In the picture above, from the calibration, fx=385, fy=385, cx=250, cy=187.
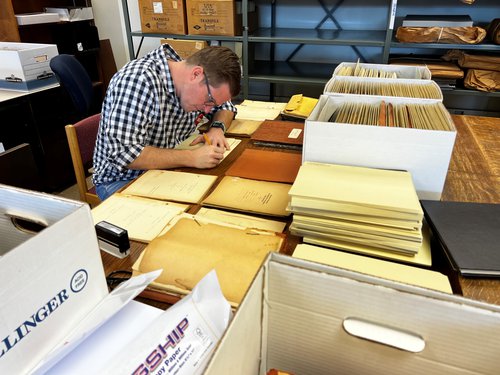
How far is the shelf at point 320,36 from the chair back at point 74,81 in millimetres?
1201

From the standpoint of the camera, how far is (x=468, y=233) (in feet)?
2.64

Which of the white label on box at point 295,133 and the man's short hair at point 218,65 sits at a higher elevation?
the man's short hair at point 218,65

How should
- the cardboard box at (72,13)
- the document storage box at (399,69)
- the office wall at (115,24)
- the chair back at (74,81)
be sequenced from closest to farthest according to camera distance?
the document storage box at (399,69) → the chair back at (74,81) → the cardboard box at (72,13) → the office wall at (115,24)

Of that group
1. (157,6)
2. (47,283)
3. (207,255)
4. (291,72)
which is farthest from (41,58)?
(47,283)

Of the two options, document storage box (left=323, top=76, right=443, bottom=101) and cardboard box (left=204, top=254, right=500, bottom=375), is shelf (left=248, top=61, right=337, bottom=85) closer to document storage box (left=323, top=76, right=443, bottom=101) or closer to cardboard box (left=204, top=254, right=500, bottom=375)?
document storage box (left=323, top=76, right=443, bottom=101)

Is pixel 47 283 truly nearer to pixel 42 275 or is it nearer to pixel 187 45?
pixel 42 275

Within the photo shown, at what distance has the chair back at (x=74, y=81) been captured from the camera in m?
2.41

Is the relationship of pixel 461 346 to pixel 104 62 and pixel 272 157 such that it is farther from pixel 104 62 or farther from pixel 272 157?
pixel 104 62

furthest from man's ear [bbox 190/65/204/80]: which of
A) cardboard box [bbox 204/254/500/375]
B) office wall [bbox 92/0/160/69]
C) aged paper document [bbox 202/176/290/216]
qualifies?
office wall [bbox 92/0/160/69]

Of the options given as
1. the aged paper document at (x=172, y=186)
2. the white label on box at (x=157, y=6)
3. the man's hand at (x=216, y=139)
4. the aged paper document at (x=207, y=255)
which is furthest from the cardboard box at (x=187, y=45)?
the aged paper document at (x=207, y=255)

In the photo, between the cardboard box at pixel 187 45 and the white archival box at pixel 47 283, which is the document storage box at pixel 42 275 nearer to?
the white archival box at pixel 47 283

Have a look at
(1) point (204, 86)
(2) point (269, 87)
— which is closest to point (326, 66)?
(2) point (269, 87)

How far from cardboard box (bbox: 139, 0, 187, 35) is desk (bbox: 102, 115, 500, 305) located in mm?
1808

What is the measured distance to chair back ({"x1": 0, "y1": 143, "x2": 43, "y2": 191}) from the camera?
1202 mm
